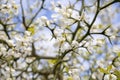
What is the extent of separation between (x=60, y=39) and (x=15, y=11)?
1.00 m

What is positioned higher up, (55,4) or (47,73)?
(55,4)

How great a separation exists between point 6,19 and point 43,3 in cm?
45

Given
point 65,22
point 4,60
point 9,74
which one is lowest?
point 9,74

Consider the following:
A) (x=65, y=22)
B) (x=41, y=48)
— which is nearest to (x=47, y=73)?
(x=41, y=48)

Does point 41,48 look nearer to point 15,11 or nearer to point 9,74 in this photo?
point 15,11

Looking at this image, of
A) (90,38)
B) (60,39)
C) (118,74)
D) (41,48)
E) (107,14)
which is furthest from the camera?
(107,14)

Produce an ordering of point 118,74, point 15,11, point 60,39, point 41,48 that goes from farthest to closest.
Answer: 1. point 41,48
2. point 15,11
3. point 60,39
4. point 118,74

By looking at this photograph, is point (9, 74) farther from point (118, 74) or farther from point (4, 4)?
point (118, 74)

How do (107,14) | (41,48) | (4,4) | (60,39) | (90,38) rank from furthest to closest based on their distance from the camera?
(107,14)
(41,48)
(4,4)
(90,38)
(60,39)

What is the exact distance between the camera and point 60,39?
3.00 metres

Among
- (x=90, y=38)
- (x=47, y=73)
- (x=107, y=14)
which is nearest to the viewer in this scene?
(x=90, y=38)

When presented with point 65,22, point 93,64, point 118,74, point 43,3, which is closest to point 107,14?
point 93,64

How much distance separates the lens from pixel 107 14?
746 centimetres

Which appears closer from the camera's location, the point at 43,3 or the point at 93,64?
the point at 43,3
